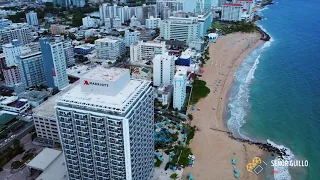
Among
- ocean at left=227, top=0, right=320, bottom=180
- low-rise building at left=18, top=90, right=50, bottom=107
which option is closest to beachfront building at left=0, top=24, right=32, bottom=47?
low-rise building at left=18, top=90, right=50, bottom=107

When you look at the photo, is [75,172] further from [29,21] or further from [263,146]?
[29,21]

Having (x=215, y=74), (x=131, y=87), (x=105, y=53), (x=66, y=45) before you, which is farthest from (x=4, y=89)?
(x=215, y=74)

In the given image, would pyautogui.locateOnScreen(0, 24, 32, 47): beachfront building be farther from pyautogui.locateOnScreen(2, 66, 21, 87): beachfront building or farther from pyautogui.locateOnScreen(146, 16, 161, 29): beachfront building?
pyautogui.locateOnScreen(146, 16, 161, 29): beachfront building

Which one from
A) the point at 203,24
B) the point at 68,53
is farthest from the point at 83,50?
the point at 203,24

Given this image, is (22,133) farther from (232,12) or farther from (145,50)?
(232,12)

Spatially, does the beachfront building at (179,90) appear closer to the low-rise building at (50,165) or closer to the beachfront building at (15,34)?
the low-rise building at (50,165)

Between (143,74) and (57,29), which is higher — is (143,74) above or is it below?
below
